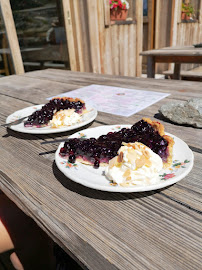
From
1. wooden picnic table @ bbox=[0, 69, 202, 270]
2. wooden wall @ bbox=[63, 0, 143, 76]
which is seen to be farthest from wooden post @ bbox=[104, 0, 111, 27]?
wooden picnic table @ bbox=[0, 69, 202, 270]

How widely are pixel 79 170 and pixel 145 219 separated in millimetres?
205

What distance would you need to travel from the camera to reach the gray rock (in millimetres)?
948

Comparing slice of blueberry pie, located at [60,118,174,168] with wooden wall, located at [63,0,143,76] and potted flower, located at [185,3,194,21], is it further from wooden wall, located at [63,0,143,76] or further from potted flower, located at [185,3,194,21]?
potted flower, located at [185,3,194,21]

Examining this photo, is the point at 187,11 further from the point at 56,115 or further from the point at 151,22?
the point at 56,115

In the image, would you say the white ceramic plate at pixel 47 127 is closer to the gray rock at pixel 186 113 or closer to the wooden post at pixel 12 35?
the gray rock at pixel 186 113

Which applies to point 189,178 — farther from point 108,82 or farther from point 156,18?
point 156,18

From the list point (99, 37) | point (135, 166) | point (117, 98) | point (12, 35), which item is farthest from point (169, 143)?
point (99, 37)

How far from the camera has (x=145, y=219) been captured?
0.52m

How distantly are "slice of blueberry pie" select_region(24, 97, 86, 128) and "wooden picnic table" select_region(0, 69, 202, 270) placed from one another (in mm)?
110

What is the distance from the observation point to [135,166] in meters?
0.57

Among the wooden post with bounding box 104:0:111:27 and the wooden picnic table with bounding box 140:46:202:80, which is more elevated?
the wooden post with bounding box 104:0:111:27

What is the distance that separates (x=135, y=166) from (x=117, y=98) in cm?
89

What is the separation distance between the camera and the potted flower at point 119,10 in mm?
3953

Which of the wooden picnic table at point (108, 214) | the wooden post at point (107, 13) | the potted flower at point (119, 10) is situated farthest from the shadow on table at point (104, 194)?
the potted flower at point (119, 10)
